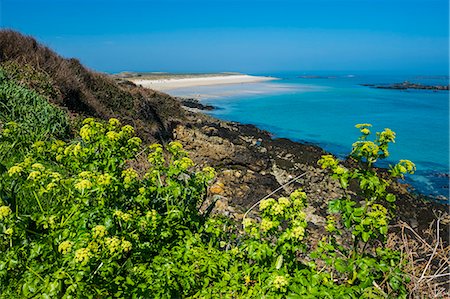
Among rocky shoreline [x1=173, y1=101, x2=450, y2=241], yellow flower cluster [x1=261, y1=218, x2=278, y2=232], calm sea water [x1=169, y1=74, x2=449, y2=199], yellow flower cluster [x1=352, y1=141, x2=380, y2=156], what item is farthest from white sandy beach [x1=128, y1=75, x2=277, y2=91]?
yellow flower cluster [x1=261, y1=218, x2=278, y2=232]

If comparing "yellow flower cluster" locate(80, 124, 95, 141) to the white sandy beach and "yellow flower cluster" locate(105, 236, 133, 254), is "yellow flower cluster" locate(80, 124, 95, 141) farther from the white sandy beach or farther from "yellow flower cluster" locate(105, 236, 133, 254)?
the white sandy beach

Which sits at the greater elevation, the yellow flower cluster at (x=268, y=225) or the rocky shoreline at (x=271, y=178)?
the yellow flower cluster at (x=268, y=225)

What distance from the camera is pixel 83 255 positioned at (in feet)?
7.72

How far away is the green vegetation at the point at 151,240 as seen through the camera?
2.62 m

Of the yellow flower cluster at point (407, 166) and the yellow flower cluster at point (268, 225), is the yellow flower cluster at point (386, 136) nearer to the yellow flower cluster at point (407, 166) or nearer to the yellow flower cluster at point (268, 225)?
the yellow flower cluster at point (407, 166)

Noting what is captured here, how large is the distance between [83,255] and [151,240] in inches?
44.2

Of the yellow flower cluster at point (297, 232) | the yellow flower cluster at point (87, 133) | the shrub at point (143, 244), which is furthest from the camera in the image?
the yellow flower cluster at point (87, 133)

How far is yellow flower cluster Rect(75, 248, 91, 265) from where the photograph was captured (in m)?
2.33

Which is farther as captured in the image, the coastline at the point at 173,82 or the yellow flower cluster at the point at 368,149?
the coastline at the point at 173,82

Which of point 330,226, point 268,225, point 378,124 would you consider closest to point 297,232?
point 268,225

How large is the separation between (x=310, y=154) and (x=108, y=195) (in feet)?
48.7

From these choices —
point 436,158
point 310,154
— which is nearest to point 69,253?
point 310,154

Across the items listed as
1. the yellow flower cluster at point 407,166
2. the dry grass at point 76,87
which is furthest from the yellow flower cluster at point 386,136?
the dry grass at point 76,87

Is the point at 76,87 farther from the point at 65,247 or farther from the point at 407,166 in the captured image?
the point at 407,166
